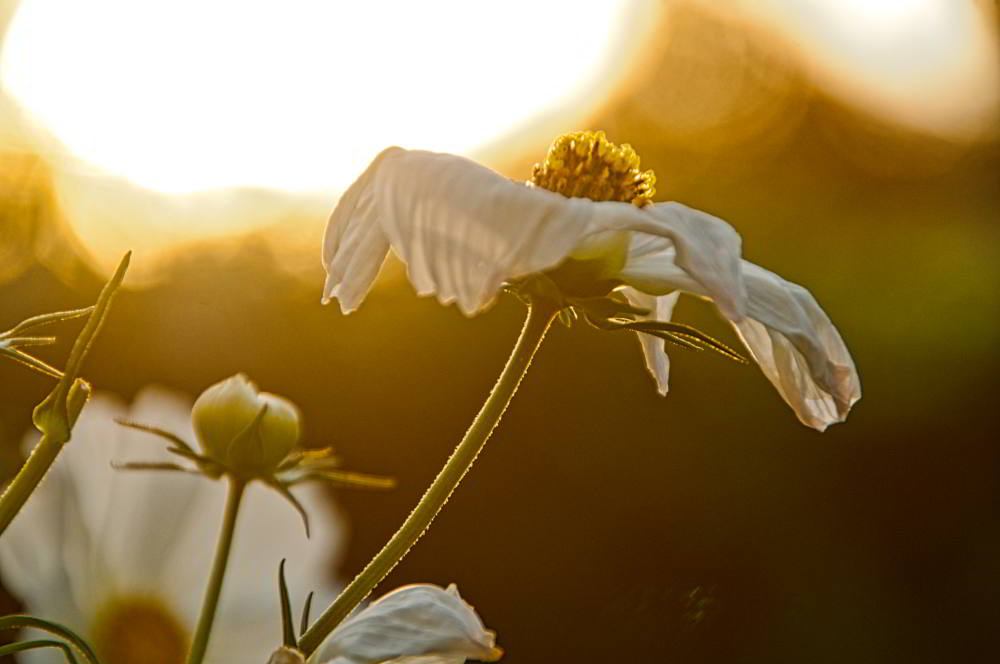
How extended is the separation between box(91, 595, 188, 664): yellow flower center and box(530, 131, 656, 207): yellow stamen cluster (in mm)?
215

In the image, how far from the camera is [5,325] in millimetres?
2176

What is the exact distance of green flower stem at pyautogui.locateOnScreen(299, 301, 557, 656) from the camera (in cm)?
34

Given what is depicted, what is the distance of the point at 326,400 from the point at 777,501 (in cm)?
82

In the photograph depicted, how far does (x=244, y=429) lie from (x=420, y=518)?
10cm

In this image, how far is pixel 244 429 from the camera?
428 millimetres

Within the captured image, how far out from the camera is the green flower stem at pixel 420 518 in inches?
13.3

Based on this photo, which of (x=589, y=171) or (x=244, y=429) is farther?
(x=589, y=171)

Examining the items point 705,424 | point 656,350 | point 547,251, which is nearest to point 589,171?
point 656,350

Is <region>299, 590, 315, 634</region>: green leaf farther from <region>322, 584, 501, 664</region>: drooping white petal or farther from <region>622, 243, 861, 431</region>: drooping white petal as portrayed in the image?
<region>622, 243, 861, 431</region>: drooping white petal

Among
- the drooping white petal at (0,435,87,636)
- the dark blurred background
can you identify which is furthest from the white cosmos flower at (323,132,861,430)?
the dark blurred background

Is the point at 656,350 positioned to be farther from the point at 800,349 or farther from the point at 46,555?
the point at 46,555

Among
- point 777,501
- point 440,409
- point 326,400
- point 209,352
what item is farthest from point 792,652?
point 209,352

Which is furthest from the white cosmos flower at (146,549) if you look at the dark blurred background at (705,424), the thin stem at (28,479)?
the dark blurred background at (705,424)

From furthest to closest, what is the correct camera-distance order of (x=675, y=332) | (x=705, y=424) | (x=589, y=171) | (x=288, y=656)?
1. (x=705, y=424)
2. (x=589, y=171)
3. (x=675, y=332)
4. (x=288, y=656)
